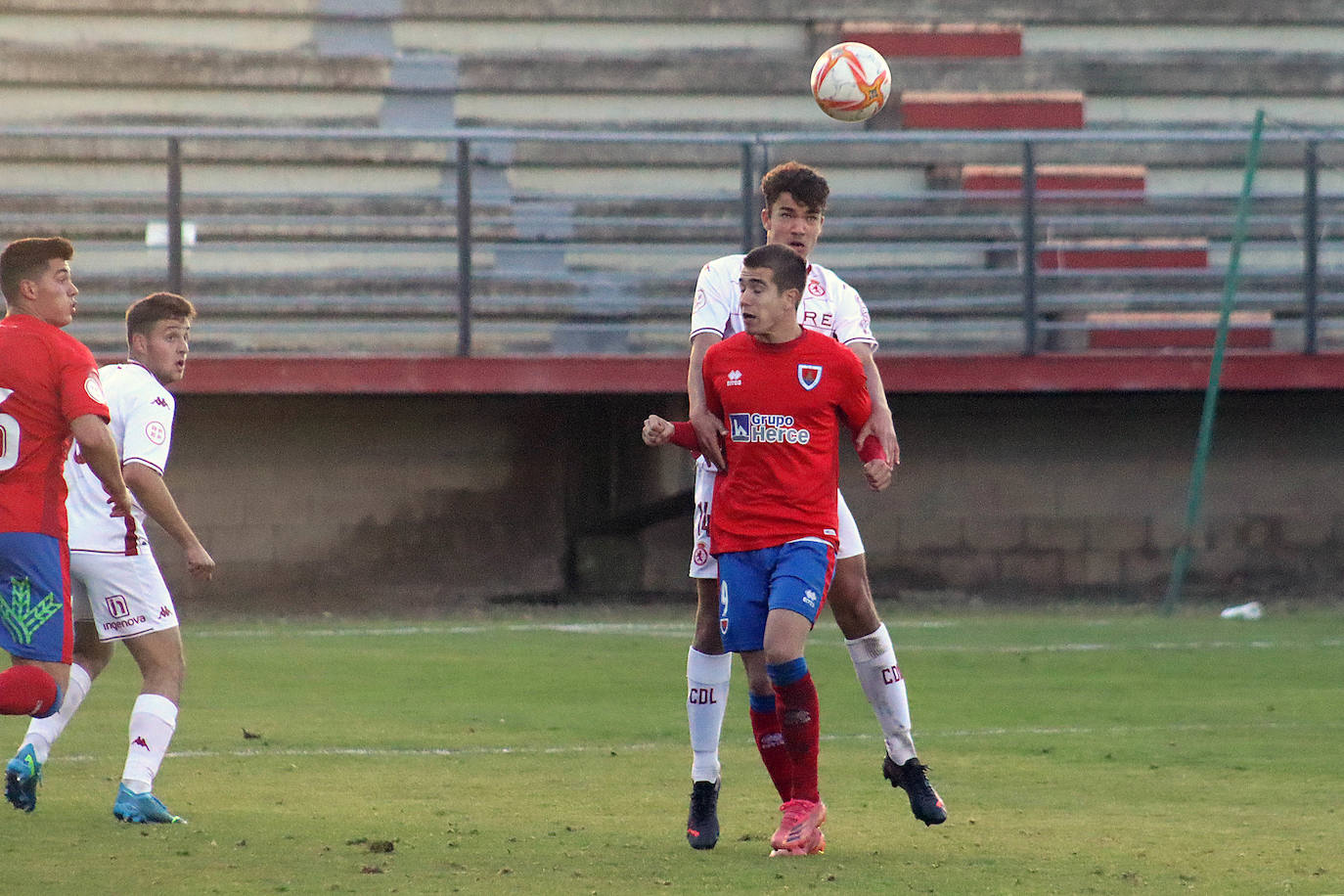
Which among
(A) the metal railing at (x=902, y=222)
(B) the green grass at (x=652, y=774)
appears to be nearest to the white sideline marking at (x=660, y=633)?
(B) the green grass at (x=652, y=774)

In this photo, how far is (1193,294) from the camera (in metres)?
17.5

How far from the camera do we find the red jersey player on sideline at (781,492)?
6250mm

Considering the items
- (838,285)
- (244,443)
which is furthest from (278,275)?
(838,285)

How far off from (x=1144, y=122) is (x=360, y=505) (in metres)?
8.34

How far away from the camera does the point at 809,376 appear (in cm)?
638

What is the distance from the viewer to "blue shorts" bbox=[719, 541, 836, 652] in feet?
20.4

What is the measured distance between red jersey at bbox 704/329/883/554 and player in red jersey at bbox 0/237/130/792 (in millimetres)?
1859

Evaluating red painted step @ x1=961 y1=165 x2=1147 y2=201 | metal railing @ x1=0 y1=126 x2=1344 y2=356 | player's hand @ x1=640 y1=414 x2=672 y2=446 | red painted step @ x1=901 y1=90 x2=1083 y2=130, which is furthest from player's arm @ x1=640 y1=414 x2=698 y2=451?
red painted step @ x1=901 y1=90 x2=1083 y2=130

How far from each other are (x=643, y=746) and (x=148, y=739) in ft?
8.34

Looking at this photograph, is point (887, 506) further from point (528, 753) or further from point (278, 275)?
point (528, 753)

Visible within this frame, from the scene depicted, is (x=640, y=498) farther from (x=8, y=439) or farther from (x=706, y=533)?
(x=8, y=439)

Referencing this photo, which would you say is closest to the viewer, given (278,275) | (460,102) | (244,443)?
(244,443)

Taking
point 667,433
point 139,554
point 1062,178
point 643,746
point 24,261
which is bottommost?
point 643,746

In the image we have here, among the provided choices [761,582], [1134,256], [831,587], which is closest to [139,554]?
[761,582]
